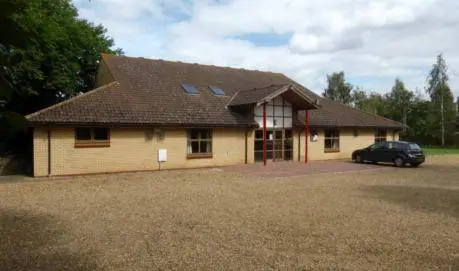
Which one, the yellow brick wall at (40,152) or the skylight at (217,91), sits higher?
the skylight at (217,91)

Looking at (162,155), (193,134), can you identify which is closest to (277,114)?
(193,134)

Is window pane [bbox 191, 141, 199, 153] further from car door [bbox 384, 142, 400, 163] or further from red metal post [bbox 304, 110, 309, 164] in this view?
car door [bbox 384, 142, 400, 163]

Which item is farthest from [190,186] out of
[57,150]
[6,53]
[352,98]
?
[352,98]

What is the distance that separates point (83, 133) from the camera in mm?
18062

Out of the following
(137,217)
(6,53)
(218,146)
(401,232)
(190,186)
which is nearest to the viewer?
(6,53)

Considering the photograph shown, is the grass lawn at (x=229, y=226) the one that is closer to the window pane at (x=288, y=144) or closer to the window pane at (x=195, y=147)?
the window pane at (x=195, y=147)

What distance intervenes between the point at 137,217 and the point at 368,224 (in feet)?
16.3

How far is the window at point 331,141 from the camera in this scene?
26531mm

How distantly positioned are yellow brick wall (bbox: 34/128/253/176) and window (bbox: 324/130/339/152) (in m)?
6.14

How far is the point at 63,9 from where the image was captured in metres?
28.9

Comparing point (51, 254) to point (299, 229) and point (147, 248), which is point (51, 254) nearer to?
point (147, 248)

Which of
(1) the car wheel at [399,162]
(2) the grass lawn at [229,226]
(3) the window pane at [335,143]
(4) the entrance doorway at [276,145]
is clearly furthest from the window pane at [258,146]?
(2) the grass lawn at [229,226]

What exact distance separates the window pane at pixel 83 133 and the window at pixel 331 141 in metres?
15.0

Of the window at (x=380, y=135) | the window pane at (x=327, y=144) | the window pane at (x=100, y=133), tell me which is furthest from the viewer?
the window at (x=380, y=135)
